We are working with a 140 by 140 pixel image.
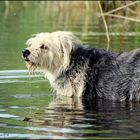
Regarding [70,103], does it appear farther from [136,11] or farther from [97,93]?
[136,11]

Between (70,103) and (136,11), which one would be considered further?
(136,11)

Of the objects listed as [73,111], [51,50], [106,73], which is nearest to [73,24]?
[51,50]

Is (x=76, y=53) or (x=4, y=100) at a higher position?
(x=76, y=53)

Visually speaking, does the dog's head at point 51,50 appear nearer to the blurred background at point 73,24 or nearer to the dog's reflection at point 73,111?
the dog's reflection at point 73,111

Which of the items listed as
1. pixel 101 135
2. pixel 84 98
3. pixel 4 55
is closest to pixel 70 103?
pixel 84 98

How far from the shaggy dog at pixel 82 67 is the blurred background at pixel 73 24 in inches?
133

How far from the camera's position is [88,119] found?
10562 millimetres

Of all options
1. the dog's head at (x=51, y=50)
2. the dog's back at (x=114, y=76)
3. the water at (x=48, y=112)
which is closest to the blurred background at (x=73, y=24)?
Result: the water at (x=48, y=112)

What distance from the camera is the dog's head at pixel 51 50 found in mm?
12891

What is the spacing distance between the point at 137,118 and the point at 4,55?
9113 mm

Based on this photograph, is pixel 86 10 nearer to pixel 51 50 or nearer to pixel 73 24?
pixel 73 24

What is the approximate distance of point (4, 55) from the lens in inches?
751

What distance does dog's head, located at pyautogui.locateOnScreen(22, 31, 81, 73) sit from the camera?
12891mm

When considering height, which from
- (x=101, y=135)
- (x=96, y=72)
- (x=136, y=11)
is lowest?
(x=101, y=135)
